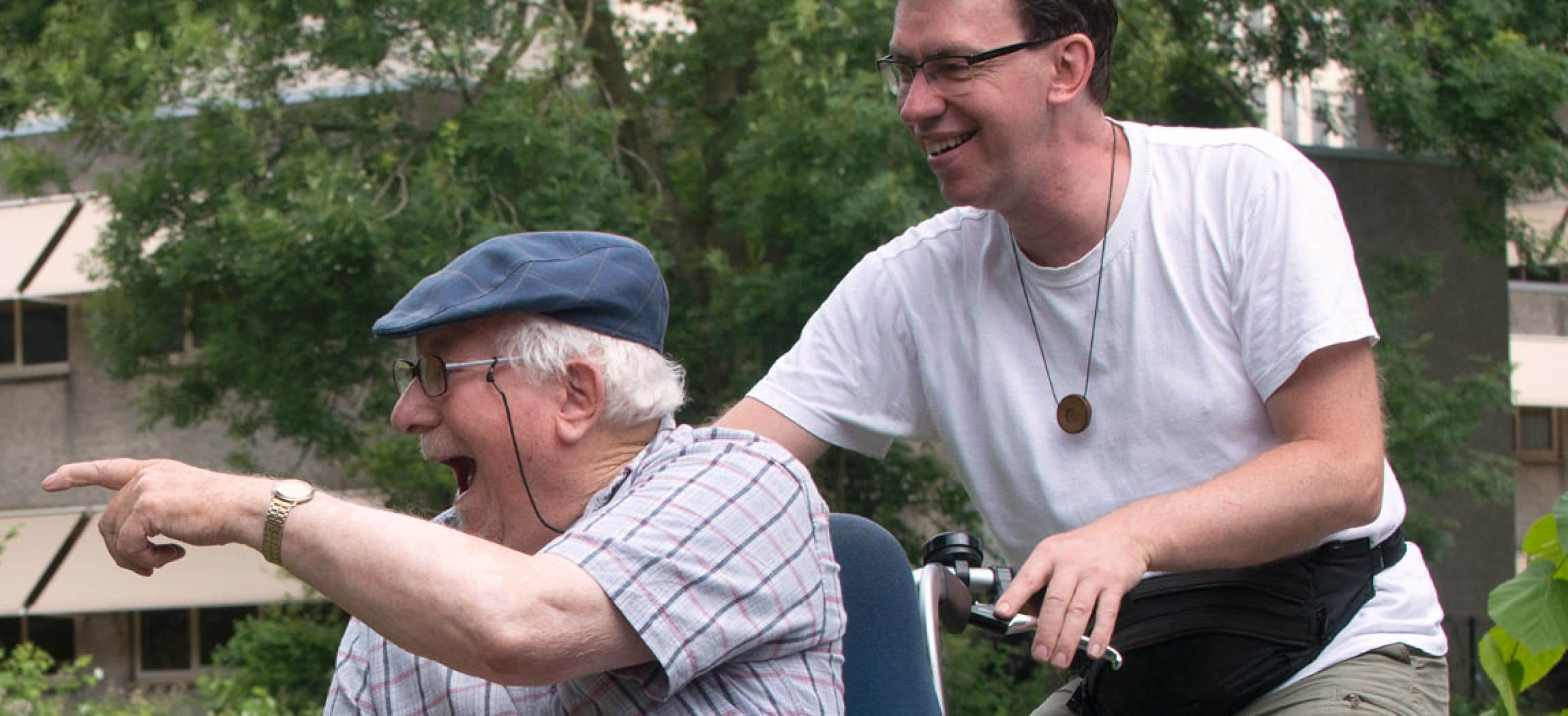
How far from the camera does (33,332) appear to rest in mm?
18391

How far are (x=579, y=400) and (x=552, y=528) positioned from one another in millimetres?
162

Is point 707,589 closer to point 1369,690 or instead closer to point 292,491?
point 292,491

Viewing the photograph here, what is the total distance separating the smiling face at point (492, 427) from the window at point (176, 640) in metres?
16.2

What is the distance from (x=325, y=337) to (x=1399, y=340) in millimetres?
6484

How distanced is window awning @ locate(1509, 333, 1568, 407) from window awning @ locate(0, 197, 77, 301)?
43.9 ft

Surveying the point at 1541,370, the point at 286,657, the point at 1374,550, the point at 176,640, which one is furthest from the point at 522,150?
the point at 1541,370

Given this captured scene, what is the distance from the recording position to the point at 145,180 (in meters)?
10.7

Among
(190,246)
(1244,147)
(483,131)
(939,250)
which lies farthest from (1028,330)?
(190,246)

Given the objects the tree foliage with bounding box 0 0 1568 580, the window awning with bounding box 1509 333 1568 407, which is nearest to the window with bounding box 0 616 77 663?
the tree foliage with bounding box 0 0 1568 580

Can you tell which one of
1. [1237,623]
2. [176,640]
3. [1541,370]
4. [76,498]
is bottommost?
[176,640]

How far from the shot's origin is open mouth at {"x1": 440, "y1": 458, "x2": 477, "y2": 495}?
240cm

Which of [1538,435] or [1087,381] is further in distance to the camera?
[1538,435]

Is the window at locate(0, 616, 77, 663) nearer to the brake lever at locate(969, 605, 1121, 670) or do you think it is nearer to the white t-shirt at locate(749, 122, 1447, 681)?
the white t-shirt at locate(749, 122, 1447, 681)

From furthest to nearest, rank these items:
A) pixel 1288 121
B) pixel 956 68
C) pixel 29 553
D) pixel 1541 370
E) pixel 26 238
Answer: pixel 1541 370, pixel 29 553, pixel 26 238, pixel 1288 121, pixel 956 68
